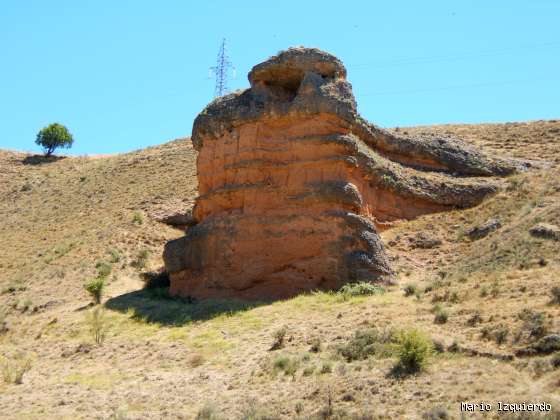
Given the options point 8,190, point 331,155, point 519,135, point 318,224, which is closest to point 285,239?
point 318,224

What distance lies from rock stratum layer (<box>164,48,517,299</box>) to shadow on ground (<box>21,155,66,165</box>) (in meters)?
32.0

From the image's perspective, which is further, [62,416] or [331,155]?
[331,155]

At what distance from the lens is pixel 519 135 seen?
36.9 meters

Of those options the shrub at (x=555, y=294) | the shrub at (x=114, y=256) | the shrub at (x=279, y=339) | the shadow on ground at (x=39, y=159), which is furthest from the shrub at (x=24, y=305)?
the shadow on ground at (x=39, y=159)

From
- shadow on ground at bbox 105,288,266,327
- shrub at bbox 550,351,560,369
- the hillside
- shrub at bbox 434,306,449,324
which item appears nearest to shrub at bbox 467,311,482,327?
the hillside

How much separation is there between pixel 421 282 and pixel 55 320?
1185cm

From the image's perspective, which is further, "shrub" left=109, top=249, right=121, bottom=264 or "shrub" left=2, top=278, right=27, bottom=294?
"shrub" left=109, top=249, right=121, bottom=264

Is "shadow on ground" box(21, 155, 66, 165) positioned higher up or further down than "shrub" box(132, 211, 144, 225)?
higher up

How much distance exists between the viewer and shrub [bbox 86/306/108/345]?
22.0m

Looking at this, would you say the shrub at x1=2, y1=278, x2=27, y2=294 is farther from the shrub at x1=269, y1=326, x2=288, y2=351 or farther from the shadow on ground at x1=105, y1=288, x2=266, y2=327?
the shrub at x1=269, y1=326, x2=288, y2=351

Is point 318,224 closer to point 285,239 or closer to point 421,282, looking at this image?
point 285,239

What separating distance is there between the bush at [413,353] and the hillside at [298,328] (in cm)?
23

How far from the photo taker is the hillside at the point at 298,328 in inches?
571

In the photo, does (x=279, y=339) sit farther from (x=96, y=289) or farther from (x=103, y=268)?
(x=103, y=268)
